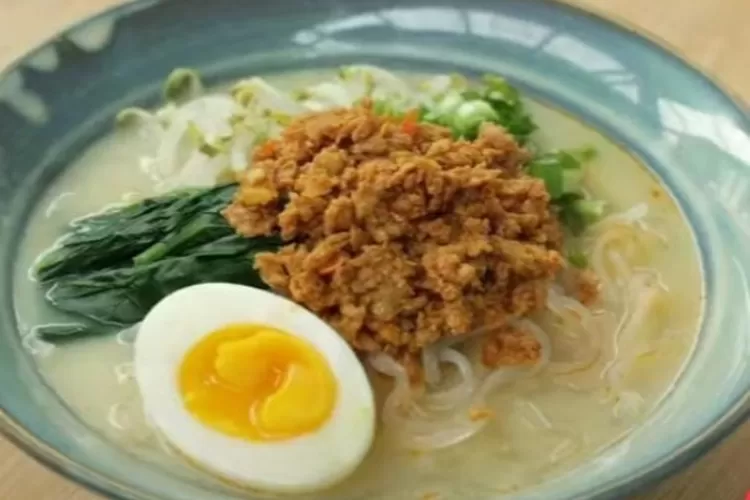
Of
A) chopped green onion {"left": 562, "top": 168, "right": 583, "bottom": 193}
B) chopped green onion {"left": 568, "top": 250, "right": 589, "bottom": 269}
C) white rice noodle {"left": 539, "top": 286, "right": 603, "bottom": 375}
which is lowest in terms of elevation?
white rice noodle {"left": 539, "top": 286, "right": 603, "bottom": 375}

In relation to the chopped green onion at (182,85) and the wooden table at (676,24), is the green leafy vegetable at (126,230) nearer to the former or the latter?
the chopped green onion at (182,85)

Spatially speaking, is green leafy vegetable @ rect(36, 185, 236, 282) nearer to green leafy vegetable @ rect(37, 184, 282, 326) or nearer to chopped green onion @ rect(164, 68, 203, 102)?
green leafy vegetable @ rect(37, 184, 282, 326)

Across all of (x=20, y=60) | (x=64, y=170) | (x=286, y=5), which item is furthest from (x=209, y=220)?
(x=286, y=5)

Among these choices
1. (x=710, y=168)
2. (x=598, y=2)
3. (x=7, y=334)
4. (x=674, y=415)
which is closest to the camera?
(x=674, y=415)

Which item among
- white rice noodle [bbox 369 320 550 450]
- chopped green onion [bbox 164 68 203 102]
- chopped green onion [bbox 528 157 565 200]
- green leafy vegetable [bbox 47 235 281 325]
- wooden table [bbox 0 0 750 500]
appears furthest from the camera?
wooden table [bbox 0 0 750 500]

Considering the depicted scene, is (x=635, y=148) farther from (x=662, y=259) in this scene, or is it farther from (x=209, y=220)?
(x=209, y=220)

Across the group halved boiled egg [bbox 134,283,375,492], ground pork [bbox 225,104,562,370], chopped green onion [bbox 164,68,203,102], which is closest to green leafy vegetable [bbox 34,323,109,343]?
halved boiled egg [bbox 134,283,375,492]

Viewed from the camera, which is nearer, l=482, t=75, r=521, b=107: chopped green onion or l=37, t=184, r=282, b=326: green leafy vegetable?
l=37, t=184, r=282, b=326: green leafy vegetable
